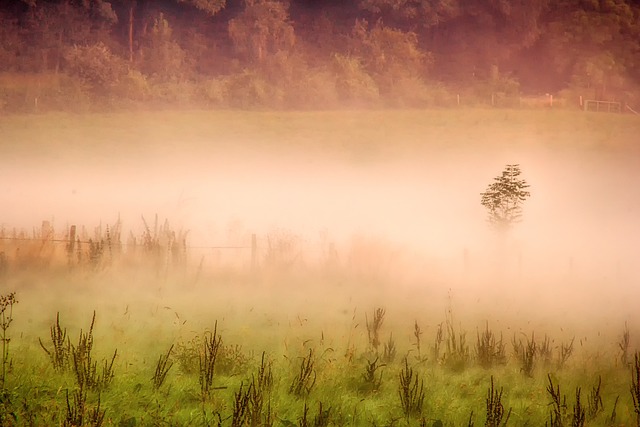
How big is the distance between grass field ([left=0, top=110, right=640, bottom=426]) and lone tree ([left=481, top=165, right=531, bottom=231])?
17cm

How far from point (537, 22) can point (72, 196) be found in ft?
26.7

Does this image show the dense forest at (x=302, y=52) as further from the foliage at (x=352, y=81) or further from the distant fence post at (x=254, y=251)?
the distant fence post at (x=254, y=251)

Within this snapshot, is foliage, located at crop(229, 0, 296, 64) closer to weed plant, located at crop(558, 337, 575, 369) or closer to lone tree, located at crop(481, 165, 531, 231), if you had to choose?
lone tree, located at crop(481, 165, 531, 231)

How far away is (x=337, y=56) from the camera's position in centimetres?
1229

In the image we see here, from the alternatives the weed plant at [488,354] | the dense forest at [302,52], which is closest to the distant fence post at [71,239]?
the dense forest at [302,52]

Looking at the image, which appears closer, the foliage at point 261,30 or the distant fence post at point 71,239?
the distant fence post at point 71,239

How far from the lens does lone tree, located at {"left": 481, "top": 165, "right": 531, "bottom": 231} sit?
1102 cm

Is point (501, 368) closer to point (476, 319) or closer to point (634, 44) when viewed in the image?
point (476, 319)

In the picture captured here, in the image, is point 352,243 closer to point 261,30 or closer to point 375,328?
point 375,328

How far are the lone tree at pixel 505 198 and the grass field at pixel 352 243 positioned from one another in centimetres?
17

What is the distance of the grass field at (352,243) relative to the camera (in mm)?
7629

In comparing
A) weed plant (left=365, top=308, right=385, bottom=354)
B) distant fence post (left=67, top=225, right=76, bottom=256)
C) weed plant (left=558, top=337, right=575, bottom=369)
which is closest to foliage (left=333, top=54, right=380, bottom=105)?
weed plant (left=365, top=308, right=385, bottom=354)

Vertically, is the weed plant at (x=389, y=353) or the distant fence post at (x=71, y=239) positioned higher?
the distant fence post at (x=71, y=239)

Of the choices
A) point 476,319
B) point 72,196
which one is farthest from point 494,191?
point 72,196
